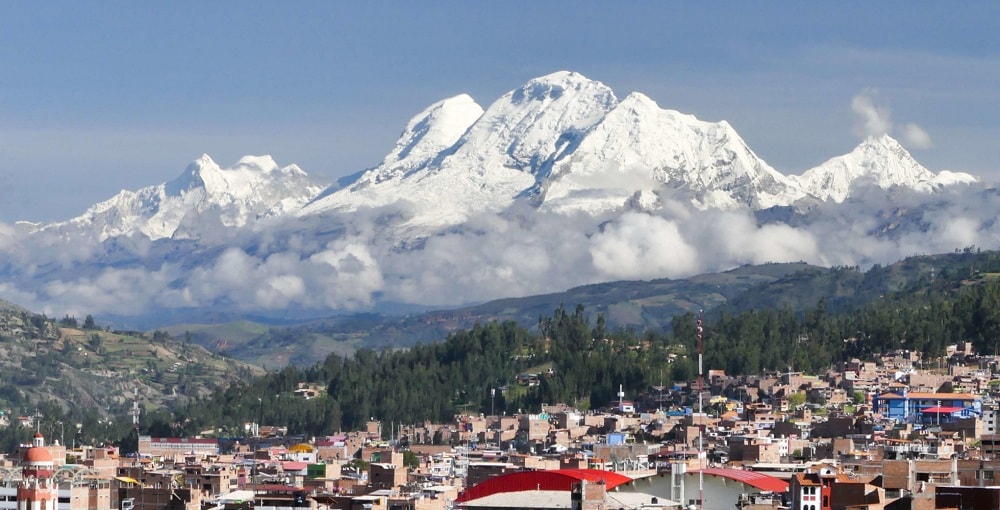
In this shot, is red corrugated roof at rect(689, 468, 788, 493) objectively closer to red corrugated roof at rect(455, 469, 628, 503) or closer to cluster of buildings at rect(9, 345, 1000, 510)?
cluster of buildings at rect(9, 345, 1000, 510)

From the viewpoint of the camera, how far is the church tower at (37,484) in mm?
110562

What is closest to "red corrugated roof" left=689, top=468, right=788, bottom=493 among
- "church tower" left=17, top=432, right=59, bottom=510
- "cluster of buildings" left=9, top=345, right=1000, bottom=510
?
"cluster of buildings" left=9, top=345, right=1000, bottom=510

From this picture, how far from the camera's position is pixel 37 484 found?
11138cm

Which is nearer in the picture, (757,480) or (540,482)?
(540,482)

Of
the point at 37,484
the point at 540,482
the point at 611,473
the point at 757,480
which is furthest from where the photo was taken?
the point at 611,473

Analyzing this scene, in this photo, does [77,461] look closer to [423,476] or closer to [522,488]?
[423,476]

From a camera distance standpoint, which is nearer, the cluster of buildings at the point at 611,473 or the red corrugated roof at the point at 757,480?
the cluster of buildings at the point at 611,473

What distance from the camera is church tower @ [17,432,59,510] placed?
4353 inches

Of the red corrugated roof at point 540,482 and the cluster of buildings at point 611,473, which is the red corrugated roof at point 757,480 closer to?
the cluster of buildings at point 611,473

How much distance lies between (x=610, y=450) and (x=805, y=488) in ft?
305

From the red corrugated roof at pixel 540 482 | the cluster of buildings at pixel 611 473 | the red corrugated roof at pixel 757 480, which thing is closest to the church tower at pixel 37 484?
the cluster of buildings at pixel 611 473

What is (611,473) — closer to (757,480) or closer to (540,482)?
(540,482)

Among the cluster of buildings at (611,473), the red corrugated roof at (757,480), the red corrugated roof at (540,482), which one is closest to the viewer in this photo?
the cluster of buildings at (611,473)

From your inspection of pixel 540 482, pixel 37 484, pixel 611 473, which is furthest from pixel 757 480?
pixel 37 484
